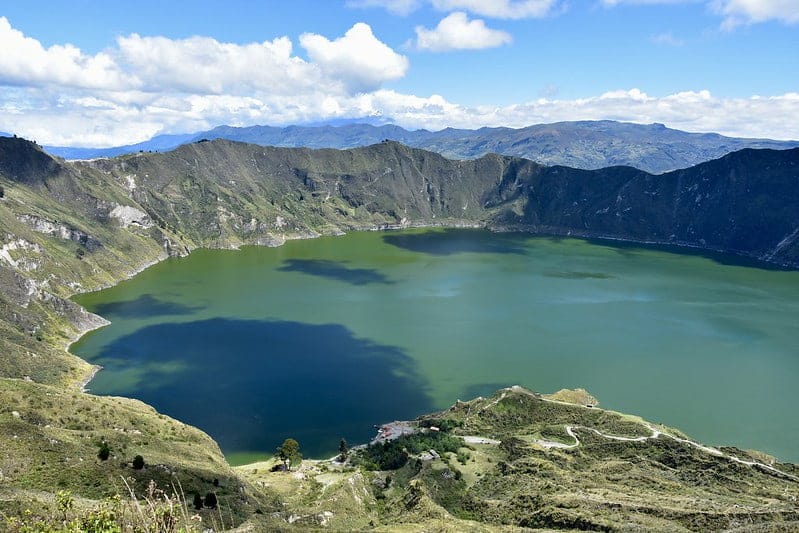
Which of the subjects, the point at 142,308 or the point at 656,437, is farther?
the point at 142,308

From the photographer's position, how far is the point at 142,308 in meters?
160

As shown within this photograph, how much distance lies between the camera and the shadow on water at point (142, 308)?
154875 mm

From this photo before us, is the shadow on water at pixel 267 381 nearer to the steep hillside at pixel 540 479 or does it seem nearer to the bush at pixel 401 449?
the bush at pixel 401 449

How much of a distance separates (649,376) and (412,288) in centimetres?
8948

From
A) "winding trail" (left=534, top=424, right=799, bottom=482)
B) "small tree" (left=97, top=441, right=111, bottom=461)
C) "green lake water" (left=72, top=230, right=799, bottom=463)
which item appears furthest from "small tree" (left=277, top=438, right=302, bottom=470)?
"winding trail" (left=534, top=424, right=799, bottom=482)

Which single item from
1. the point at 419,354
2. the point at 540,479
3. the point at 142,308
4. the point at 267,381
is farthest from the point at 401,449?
the point at 142,308

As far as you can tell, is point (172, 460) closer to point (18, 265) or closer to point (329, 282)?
point (18, 265)

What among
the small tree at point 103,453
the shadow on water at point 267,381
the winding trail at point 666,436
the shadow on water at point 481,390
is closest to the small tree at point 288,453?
the shadow on water at point 267,381

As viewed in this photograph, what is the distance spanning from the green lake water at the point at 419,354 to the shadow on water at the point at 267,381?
1.26 ft

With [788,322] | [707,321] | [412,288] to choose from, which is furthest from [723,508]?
[412,288]

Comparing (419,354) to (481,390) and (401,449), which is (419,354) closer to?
(481,390)

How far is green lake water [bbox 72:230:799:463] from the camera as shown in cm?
9762

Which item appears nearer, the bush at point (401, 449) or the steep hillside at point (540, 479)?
the steep hillside at point (540, 479)

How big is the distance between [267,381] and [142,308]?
223 feet
